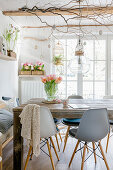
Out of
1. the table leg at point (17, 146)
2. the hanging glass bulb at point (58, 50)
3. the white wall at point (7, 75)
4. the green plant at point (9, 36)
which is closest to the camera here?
the table leg at point (17, 146)

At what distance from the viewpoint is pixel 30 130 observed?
218 cm

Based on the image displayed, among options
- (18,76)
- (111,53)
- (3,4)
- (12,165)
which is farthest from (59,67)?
(12,165)

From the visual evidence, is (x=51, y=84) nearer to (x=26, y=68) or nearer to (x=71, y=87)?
(x=26, y=68)

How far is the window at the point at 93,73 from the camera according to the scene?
16.3 ft

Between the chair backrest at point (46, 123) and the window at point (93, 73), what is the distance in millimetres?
2729

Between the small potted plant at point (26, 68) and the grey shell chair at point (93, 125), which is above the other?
the small potted plant at point (26, 68)

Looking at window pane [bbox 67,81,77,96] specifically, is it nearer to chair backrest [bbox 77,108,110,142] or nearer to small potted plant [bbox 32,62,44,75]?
small potted plant [bbox 32,62,44,75]

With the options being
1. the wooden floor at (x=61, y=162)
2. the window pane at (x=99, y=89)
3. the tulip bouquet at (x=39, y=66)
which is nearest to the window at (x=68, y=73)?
the tulip bouquet at (x=39, y=66)

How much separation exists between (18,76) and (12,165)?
273 centimetres

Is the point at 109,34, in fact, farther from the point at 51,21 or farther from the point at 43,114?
the point at 43,114

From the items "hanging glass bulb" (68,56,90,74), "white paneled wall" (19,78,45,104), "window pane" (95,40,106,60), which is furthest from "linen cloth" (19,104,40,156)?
"window pane" (95,40,106,60)

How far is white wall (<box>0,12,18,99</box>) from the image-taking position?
3762 millimetres

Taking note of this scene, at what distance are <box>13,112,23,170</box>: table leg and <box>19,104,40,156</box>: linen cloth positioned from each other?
0.57ft

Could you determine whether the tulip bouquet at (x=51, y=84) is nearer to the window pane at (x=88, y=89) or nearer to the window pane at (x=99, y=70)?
the window pane at (x=88, y=89)
